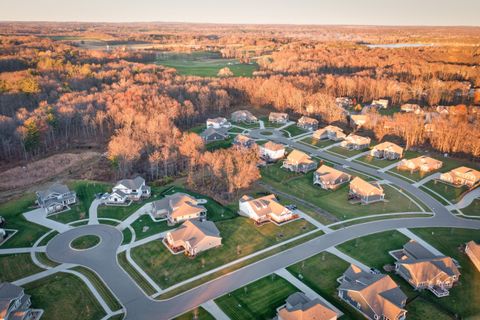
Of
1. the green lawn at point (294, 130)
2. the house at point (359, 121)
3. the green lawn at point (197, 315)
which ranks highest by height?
the house at point (359, 121)

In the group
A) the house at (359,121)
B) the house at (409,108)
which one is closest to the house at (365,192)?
the house at (359,121)

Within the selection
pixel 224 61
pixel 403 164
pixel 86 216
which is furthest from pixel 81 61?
pixel 403 164

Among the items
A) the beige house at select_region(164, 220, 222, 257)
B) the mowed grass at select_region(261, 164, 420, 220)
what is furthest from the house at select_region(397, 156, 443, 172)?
the beige house at select_region(164, 220, 222, 257)

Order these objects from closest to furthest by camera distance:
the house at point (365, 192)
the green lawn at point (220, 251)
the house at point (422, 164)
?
the green lawn at point (220, 251) < the house at point (365, 192) < the house at point (422, 164)

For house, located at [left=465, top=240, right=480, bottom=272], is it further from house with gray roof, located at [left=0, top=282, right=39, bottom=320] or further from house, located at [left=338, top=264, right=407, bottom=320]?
house with gray roof, located at [left=0, top=282, right=39, bottom=320]

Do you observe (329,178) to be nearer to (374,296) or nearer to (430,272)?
(430,272)

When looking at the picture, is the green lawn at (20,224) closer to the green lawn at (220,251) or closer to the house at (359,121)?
the green lawn at (220,251)
